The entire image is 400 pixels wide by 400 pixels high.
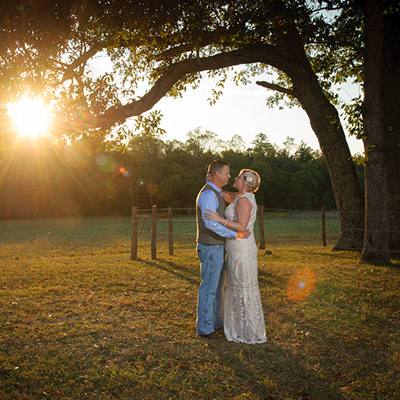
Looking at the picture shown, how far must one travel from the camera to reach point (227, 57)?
1203 centimetres

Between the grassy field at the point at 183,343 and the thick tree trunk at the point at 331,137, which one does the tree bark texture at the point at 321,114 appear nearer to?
the thick tree trunk at the point at 331,137

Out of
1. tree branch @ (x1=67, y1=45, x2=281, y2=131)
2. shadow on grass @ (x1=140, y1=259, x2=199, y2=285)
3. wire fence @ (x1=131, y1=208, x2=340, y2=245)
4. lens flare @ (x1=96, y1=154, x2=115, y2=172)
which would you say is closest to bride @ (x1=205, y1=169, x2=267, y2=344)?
shadow on grass @ (x1=140, y1=259, x2=199, y2=285)

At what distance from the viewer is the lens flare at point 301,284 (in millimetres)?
7809

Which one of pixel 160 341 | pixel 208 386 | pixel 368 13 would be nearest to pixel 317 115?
pixel 368 13

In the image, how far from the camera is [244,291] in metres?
5.13

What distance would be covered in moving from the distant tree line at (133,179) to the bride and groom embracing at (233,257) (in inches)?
1418

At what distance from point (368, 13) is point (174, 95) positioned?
7362 millimetres

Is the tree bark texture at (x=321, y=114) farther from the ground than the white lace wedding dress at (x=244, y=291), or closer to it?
farther from the ground

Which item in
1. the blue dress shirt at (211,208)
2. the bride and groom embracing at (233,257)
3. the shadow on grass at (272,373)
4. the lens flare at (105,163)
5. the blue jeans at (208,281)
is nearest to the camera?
the shadow on grass at (272,373)

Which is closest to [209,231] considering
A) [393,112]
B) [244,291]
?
[244,291]

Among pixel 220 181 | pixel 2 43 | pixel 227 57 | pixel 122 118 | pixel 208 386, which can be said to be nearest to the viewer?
pixel 208 386

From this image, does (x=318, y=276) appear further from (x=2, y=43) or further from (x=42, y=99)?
(x=2, y=43)

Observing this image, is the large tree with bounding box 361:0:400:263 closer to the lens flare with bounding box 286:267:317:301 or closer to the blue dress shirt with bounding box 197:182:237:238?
the lens flare with bounding box 286:267:317:301

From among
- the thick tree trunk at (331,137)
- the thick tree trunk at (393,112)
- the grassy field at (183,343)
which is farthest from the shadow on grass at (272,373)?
the thick tree trunk at (331,137)
